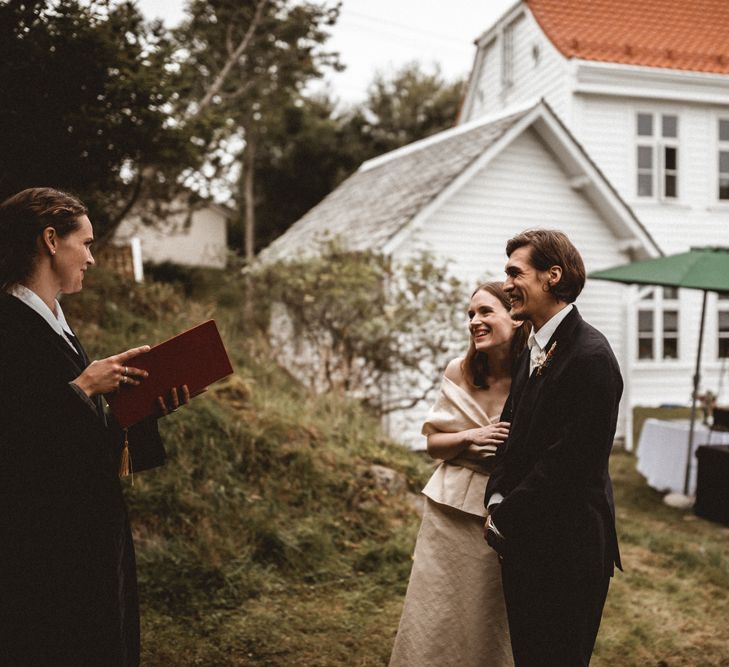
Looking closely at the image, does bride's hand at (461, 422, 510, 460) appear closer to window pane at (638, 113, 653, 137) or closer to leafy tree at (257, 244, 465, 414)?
leafy tree at (257, 244, 465, 414)

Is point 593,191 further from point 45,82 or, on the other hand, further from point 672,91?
point 45,82

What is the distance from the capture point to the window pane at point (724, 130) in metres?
16.3

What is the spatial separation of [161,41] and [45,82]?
1763 mm

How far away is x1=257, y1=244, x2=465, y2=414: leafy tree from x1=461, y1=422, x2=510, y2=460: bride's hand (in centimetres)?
637

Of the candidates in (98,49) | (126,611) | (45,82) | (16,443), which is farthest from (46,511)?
(98,49)

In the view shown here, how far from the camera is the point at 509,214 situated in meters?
13.0

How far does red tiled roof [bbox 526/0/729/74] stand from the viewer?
15719mm

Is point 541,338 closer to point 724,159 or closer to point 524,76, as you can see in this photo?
point 724,159

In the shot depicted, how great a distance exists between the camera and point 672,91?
51.5ft

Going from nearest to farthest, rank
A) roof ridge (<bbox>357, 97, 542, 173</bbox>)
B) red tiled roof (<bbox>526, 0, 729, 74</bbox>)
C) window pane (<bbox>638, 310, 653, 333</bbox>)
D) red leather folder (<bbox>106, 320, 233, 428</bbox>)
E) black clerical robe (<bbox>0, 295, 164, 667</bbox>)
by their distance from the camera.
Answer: black clerical robe (<bbox>0, 295, 164, 667</bbox>)
red leather folder (<bbox>106, 320, 233, 428</bbox>)
roof ridge (<bbox>357, 97, 542, 173</bbox>)
window pane (<bbox>638, 310, 653, 333</bbox>)
red tiled roof (<bbox>526, 0, 729, 74</bbox>)

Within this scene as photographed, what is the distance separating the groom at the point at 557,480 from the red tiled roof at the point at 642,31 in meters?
14.1

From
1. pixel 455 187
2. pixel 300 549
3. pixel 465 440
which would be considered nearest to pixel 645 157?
pixel 455 187

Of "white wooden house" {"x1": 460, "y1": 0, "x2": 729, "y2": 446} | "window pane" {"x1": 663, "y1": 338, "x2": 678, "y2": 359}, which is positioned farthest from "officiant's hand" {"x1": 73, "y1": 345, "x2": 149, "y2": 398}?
"window pane" {"x1": 663, "y1": 338, "x2": 678, "y2": 359}

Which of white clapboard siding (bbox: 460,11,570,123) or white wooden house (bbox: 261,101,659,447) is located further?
white clapboard siding (bbox: 460,11,570,123)
